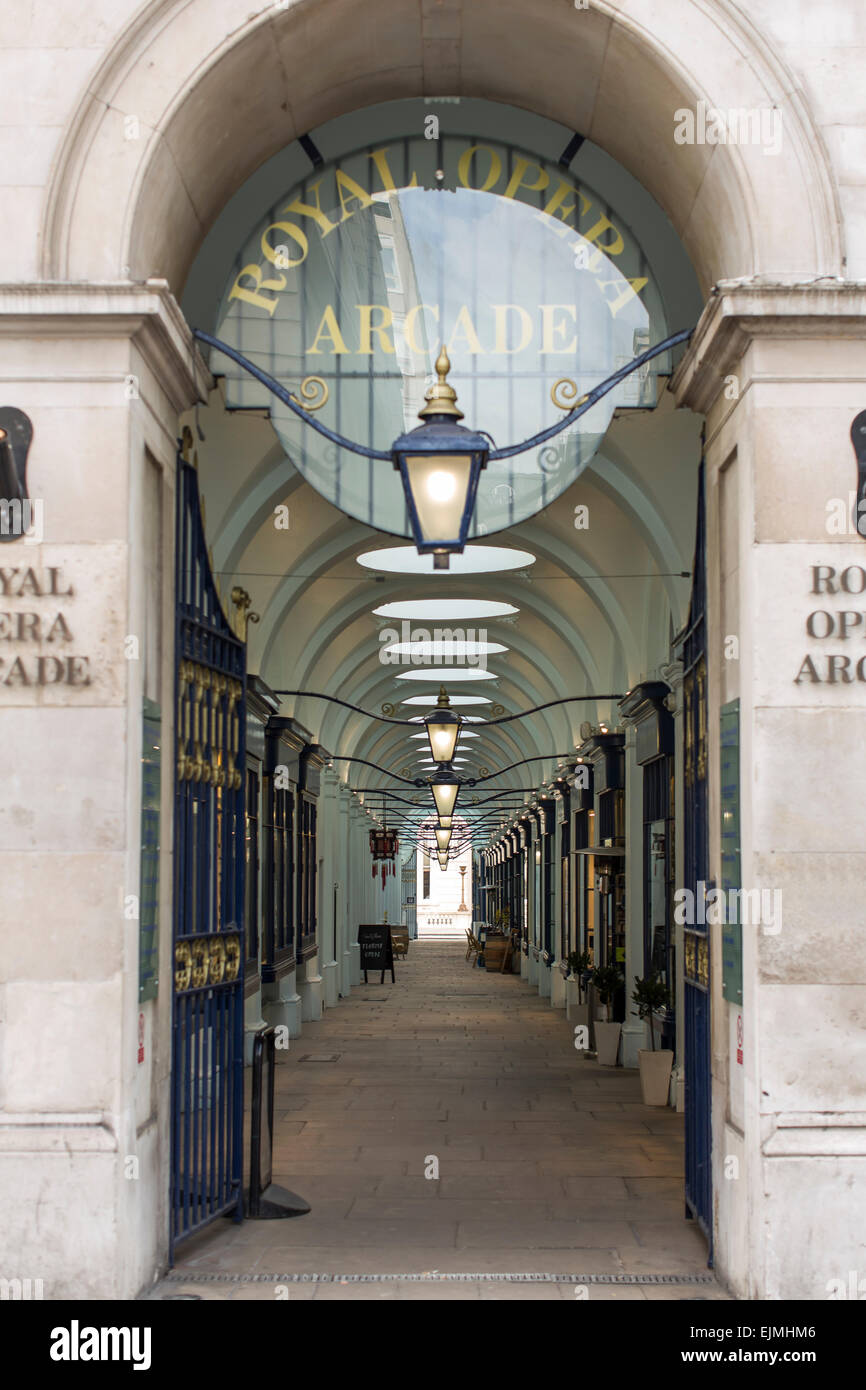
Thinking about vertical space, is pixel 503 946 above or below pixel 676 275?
below

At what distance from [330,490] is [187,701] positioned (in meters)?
1.39

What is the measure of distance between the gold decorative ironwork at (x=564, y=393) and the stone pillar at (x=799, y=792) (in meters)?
1.21

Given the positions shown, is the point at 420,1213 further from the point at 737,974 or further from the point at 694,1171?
the point at 737,974

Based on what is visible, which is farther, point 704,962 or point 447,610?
point 447,610

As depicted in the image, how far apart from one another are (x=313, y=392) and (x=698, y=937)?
3.35 m

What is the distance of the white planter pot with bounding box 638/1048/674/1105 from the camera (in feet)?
41.2

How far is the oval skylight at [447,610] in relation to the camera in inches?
829

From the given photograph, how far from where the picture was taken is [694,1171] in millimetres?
7344

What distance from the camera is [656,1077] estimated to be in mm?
12562

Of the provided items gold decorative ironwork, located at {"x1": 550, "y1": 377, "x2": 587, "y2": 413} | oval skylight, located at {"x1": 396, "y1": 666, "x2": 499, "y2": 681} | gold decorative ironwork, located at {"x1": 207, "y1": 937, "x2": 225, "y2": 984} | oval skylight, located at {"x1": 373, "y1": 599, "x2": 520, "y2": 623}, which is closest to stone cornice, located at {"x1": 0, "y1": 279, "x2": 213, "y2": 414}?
gold decorative ironwork, located at {"x1": 550, "y1": 377, "x2": 587, "y2": 413}

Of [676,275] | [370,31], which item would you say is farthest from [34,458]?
[676,275]

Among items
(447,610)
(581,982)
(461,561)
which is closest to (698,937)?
(461,561)

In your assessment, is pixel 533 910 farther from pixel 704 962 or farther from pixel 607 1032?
pixel 704 962

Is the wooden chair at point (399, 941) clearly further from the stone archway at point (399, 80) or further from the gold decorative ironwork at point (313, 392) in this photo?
the stone archway at point (399, 80)
